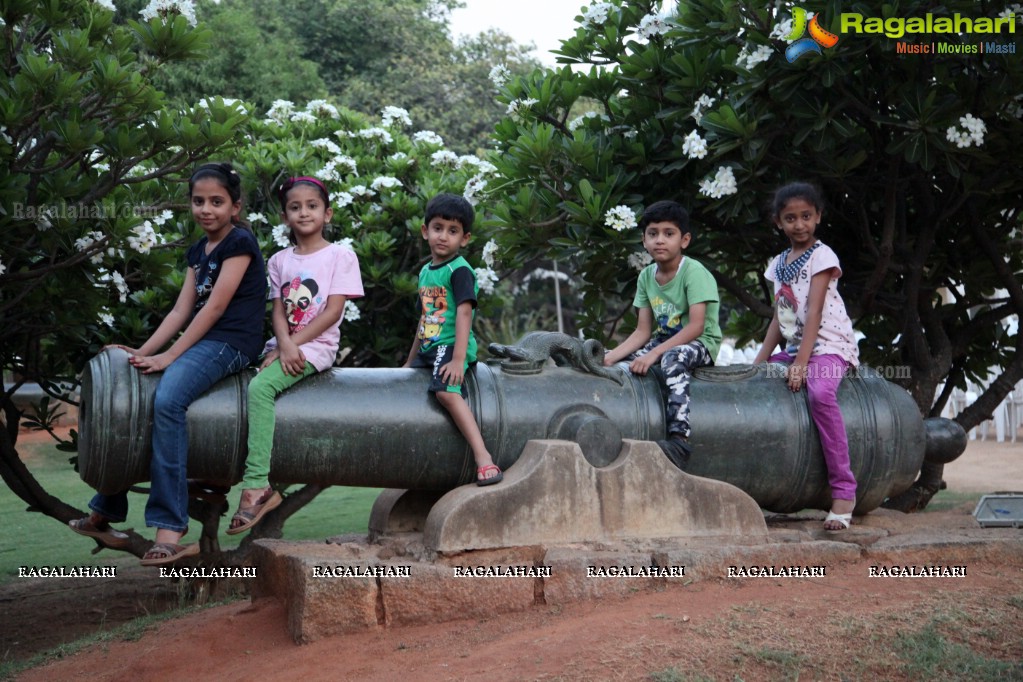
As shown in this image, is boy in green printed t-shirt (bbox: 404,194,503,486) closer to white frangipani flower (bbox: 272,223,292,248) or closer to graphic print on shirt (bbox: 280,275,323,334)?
graphic print on shirt (bbox: 280,275,323,334)

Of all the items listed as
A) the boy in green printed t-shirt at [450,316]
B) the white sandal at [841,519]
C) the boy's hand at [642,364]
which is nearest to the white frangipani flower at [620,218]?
the boy's hand at [642,364]

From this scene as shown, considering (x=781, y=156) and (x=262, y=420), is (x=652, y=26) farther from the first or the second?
(x=262, y=420)

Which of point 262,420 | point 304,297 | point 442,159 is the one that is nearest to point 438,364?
point 304,297

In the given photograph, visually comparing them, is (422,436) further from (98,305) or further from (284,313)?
(98,305)

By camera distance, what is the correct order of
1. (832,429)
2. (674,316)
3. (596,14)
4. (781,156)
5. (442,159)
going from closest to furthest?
(832,429) → (674,316) → (781,156) → (596,14) → (442,159)

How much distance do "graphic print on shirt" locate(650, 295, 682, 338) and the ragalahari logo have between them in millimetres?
1507

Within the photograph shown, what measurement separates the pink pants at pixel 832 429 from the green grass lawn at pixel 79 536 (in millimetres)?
4861

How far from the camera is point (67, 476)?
47.4 feet

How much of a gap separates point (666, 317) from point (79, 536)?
6759 mm

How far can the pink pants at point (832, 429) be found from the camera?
5312 mm

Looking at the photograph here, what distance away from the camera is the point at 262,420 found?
4562 mm

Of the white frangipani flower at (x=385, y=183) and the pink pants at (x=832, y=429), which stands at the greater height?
the white frangipani flower at (x=385, y=183)

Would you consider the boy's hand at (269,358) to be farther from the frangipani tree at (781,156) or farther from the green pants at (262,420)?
the frangipani tree at (781,156)

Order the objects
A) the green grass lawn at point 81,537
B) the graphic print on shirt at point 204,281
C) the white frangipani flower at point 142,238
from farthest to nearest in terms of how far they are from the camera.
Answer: the green grass lawn at point 81,537, the white frangipani flower at point 142,238, the graphic print on shirt at point 204,281
